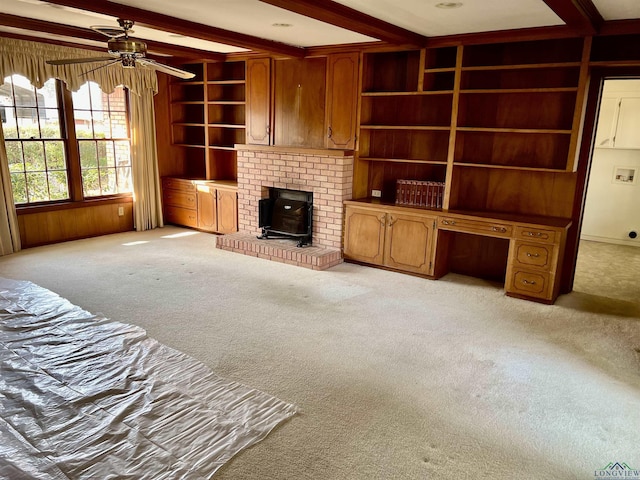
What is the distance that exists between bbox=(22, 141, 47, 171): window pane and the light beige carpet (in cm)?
118

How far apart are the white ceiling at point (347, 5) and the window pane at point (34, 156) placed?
189 centimetres

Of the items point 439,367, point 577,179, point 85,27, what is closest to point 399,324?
point 439,367

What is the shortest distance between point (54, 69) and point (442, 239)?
5.09m

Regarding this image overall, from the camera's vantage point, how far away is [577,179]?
461 centimetres

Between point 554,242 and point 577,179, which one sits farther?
point 577,179

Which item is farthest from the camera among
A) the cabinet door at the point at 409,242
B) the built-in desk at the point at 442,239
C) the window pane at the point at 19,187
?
the window pane at the point at 19,187

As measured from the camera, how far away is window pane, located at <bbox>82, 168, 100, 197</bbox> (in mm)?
6512

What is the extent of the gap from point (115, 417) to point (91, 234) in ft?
15.7

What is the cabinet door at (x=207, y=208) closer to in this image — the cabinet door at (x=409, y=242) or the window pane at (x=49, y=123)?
the window pane at (x=49, y=123)

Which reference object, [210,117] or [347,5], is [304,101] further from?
[347,5]

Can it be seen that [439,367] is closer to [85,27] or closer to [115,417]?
[115,417]

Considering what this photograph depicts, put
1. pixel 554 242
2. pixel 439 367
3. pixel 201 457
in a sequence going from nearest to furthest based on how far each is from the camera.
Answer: pixel 201 457, pixel 439 367, pixel 554 242

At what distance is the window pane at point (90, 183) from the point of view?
6.51m

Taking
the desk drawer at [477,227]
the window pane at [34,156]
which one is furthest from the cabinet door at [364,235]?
the window pane at [34,156]
